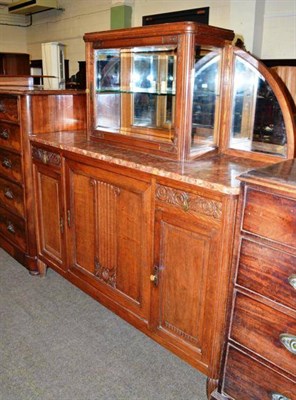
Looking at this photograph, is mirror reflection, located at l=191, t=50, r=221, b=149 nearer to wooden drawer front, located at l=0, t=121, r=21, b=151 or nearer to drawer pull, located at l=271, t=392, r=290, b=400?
drawer pull, located at l=271, t=392, r=290, b=400

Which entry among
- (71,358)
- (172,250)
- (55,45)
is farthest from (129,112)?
(55,45)

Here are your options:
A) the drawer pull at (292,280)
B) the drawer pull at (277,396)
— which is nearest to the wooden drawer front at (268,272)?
the drawer pull at (292,280)

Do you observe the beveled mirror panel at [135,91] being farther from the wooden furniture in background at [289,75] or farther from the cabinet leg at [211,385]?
the wooden furniture in background at [289,75]

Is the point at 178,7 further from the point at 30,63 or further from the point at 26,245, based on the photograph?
the point at 30,63

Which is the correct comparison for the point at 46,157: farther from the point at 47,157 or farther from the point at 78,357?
the point at 78,357

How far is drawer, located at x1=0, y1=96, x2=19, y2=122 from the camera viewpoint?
2443mm

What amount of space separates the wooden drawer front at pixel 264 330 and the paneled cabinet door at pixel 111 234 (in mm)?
549

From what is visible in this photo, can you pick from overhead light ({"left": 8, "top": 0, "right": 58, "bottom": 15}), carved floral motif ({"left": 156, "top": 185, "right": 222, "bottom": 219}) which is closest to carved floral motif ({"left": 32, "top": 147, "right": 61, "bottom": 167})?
carved floral motif ({"left": 156, "top": 185, "right": 222, "bottom": 219})

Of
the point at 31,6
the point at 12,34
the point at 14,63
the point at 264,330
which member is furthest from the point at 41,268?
the point at 12,34

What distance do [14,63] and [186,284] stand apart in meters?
7.47

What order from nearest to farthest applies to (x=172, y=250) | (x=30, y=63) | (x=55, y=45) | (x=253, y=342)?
1. (x=253, y=342)
2. (x=172, y=250)
3. (x=55, y=45)
4. (x=30, y=63)

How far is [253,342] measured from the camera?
1.42m

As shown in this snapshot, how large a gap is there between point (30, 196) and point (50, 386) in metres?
1.26

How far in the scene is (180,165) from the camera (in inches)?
68.1
